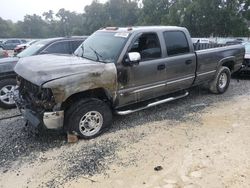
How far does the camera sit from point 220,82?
7.99 meters

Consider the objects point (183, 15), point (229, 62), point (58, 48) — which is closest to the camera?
point (229, 62)

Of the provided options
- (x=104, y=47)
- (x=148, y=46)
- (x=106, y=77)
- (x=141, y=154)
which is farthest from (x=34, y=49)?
(x=141, y=154)

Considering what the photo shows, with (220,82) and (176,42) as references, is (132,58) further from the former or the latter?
(220,82)

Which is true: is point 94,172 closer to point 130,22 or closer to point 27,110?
point 27,110

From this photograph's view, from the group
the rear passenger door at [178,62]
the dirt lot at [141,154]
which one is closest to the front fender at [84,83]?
the dirt lot at [141,154]

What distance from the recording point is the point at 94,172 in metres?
4.06

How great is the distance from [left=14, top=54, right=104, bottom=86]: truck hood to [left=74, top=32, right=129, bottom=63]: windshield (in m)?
0.29

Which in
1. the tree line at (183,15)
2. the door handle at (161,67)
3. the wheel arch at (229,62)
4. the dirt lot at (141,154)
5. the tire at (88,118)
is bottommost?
the dirt lot at (141,154)

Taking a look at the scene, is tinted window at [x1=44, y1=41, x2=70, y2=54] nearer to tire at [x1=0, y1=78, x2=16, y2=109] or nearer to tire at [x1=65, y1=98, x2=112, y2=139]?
tire at [x1=0, y1=78, x2=16, y2=109]

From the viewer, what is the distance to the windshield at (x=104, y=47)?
5.39m

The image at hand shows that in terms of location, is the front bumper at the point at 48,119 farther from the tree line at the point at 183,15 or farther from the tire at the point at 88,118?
the tree line at the point at 183,15

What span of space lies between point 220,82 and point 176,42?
2356 mm

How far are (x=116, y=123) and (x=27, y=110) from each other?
1757 mm

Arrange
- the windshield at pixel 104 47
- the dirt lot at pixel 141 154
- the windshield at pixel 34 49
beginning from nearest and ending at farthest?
the dirt lot at pixel 141 154
the windshield at pixel 104 47
the windshield at pixel 34 49
